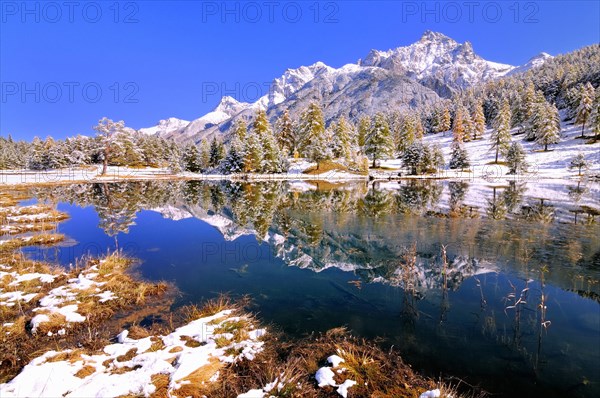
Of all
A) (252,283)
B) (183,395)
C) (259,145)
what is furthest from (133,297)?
(259,145)

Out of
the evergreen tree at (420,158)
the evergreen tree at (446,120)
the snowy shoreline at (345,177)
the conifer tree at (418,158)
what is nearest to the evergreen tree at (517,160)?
the snowy shoreline at (345,177)

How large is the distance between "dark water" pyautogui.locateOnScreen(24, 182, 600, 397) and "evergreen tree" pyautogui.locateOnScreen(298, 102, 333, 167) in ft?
121

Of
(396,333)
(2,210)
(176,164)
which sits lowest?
(396,333)

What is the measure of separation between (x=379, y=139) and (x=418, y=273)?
5737 centimetres

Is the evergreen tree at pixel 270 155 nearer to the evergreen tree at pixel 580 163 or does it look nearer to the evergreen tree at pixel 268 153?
the evergreen tree at pixel 268 153

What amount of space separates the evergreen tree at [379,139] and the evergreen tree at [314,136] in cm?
992

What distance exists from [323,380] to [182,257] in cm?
1103

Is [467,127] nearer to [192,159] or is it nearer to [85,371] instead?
[192,159]

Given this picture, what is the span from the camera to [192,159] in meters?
79.8

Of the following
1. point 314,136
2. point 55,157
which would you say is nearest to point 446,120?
point 314,136

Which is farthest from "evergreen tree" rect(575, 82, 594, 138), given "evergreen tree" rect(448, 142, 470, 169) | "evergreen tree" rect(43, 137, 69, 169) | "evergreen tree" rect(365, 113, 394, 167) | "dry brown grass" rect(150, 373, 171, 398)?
"evergreen tree" rect(43, 137, 69, 169)

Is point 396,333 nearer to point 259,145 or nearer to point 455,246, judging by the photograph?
point 455,246

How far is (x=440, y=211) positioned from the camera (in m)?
25.2

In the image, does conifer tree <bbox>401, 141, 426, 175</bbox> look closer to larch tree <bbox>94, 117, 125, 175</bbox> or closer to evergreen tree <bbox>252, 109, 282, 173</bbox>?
evergreen tree <bbox>252, 109, 282, 173</bbox>
